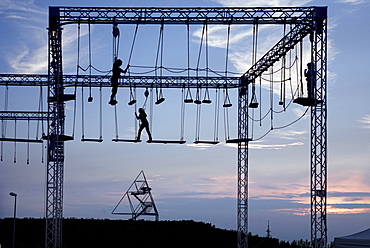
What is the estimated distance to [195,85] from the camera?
78.8ft

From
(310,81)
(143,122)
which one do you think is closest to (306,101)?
(310,81)

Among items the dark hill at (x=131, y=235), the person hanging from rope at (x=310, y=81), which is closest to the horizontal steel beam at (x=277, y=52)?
the person hanging from rope at (x=310, y=81)

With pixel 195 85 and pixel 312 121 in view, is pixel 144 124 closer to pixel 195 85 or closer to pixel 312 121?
pixel 195 85

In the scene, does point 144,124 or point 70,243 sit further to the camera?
point 70,243

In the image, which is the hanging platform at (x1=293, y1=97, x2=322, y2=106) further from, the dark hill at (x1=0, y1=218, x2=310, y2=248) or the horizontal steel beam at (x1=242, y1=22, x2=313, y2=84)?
the dark hill at (x1=0, y1=218, x2=310, y2=248)

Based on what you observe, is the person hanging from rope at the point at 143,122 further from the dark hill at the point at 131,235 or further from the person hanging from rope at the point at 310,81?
the dark hill at the point at 131,235

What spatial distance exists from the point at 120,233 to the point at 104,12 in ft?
48.4

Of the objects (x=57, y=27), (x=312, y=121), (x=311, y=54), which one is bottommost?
(x=312, y=121)

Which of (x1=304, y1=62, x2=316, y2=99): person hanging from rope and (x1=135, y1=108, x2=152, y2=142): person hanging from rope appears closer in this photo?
(x1=304, y1=62, x2=316, y2=99): person hanging from rope

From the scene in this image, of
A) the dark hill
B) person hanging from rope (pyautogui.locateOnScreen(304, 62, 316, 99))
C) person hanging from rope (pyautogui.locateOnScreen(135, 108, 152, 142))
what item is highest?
person hanging from rope (pyautogui.locateOnScreen(304, 62, 316, 99))

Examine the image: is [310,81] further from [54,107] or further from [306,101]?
[54,107]

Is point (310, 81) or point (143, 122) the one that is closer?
point (310, 81)

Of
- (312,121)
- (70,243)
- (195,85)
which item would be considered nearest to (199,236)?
(70,243)

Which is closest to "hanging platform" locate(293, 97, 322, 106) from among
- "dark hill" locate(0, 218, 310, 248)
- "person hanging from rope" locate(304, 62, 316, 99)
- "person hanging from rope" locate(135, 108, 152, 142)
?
"person hanging from rope" locate(304, 62, 316, 99)
